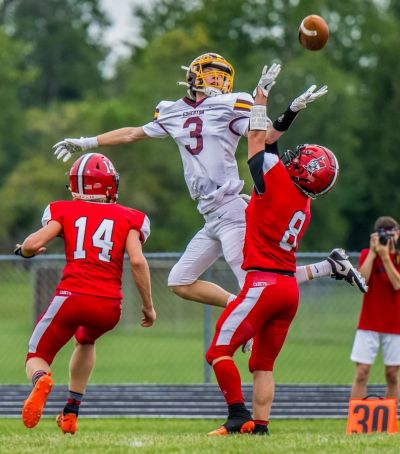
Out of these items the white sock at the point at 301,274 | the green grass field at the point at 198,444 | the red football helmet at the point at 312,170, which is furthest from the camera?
the white sock at the point at 301,274

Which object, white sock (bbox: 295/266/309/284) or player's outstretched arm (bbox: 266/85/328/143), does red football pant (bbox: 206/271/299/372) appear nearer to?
white sock (bbox: 295/266/309/284)

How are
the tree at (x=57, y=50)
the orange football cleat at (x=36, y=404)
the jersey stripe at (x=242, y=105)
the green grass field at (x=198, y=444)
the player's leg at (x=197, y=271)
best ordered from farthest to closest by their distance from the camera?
the tree at (x=57, y=50)
the player's leg at (x=197, y=271)
the jersey stripe at (x=242, y=105)
the orange football cleat at (x=36, y=404)
the green grass field at (x=198, y=444)

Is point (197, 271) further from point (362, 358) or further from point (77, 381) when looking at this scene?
point (362, 358)

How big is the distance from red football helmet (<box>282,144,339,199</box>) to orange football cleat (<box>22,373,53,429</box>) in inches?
87.2

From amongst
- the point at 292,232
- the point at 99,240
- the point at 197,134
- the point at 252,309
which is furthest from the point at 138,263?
the point at 197,134

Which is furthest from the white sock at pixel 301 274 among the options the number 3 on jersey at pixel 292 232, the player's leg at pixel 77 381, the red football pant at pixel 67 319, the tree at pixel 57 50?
the tree at pixel 57 50

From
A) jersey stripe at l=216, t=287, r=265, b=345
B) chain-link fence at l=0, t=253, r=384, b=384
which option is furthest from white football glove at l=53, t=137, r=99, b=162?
chain-link fence at l=0, t=253, r=384, b=384

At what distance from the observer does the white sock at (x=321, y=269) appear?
8.82m

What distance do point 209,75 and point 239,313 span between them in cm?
208

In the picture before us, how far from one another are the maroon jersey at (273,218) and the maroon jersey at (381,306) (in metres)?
3.72

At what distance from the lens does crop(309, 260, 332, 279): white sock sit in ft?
28.9

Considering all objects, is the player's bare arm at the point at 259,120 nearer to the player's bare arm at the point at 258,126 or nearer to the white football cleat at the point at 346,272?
the player's bare arm at the point at 258,126

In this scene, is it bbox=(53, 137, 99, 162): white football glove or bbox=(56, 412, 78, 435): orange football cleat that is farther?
bbox=(53, 137, 99, 162): white football glove

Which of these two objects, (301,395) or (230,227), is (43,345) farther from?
(301,395)
